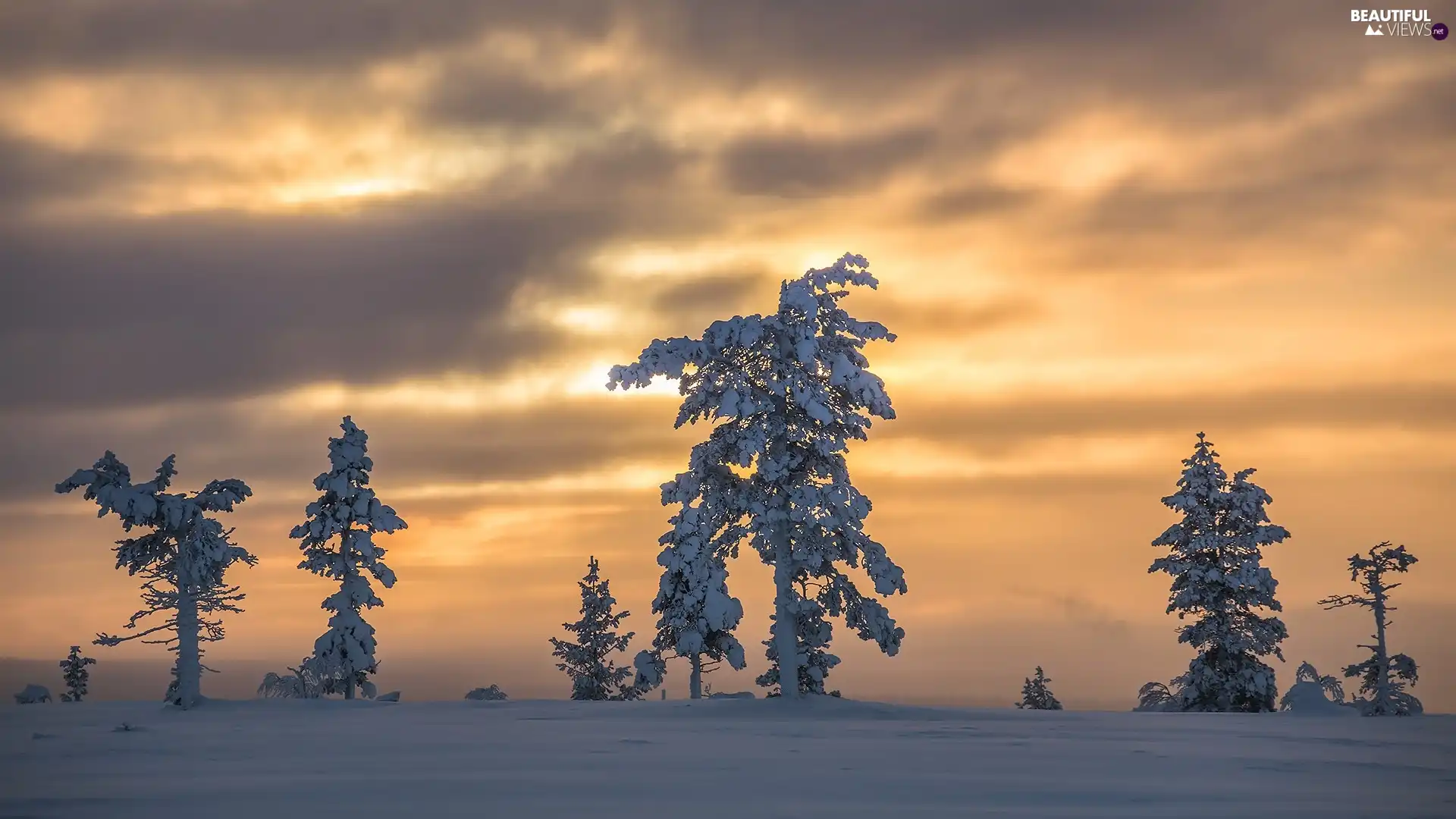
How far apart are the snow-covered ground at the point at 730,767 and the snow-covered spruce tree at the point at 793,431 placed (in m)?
10.7

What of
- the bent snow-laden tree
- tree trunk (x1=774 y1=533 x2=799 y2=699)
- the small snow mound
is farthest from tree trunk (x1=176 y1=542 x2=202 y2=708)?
the small snow mound

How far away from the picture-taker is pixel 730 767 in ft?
45.6

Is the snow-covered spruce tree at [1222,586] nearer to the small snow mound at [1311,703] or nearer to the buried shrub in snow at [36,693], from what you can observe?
the small snow mound at [1311,703]

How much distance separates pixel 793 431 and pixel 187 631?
18.9 meters

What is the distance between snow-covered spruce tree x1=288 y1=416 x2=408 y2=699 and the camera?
142 feet

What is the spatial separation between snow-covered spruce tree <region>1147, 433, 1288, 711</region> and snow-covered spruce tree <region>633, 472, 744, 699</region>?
18.5 m

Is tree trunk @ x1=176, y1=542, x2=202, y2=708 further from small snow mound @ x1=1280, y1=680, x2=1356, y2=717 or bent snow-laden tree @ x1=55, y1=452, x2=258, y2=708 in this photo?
small snow mound @ x1=1280, y1=680, x2=1356, y2=717

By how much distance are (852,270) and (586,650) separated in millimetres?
34006

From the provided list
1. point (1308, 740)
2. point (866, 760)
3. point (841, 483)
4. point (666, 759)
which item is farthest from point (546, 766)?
point (841, 483)

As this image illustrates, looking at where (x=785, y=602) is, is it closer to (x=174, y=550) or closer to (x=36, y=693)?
(x=174, y=550)

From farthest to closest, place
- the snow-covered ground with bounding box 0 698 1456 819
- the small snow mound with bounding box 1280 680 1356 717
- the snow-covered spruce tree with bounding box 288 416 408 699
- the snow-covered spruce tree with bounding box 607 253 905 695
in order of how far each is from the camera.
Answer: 1. the snow-covered spruce tree with bounding box 288 416 408 699
2. the snow-covered spruce tree with bounding box 607 253 905 695
3. the small snow mound with bounding box 1280 680 1356 717
4. the snow-covered ground with bounding box 0 698 1456 819

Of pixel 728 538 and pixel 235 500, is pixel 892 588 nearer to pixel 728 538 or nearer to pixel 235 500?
pixel 728 538

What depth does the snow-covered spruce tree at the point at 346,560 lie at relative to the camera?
43344 millimetres

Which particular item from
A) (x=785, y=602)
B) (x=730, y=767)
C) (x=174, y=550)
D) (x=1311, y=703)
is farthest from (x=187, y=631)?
(x=1311, y=703)
